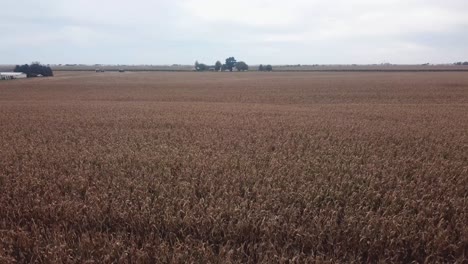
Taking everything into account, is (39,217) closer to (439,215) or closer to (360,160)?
(439,215)

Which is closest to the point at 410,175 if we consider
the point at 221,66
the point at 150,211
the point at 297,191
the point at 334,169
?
the point at 334,169

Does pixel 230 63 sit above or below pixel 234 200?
above

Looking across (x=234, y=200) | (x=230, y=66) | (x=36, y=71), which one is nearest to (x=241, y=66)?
(x=230, y=66)

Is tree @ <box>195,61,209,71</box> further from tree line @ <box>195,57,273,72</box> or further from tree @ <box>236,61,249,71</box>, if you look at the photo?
tree @ <box>236,61,249,71</box>

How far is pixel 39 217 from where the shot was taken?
6.01 m

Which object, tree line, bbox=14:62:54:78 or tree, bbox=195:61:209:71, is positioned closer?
tree line, bbox=14:62:54:78

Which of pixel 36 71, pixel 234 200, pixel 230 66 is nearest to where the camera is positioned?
pixel 234 200

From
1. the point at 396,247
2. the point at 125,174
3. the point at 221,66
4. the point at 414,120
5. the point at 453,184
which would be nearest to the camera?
the point at 396,247

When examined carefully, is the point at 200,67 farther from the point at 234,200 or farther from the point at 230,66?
the point at 234,200

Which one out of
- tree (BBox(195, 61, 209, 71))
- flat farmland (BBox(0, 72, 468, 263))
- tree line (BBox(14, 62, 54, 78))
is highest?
tree (BBox(195, 61, 209, 71))

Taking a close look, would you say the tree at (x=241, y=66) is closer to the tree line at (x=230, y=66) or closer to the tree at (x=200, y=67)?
the tree line at (x=230, y=66)

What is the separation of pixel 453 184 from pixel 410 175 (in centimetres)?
100

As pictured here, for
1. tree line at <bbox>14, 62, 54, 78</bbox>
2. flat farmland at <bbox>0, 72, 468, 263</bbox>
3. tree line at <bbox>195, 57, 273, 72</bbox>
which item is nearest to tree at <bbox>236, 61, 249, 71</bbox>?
tree line at <bbox>195, 57, 273, 72</bbox>

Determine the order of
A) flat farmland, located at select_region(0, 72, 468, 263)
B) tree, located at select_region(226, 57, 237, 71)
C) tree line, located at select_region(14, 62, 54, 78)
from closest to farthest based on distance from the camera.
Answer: flat farmland, located at select_region(0, 72, 468, 263) → tree line, located at select_region(14, 62, 54, 78) → tree, located at select_region(226, 57, 237, 71)
